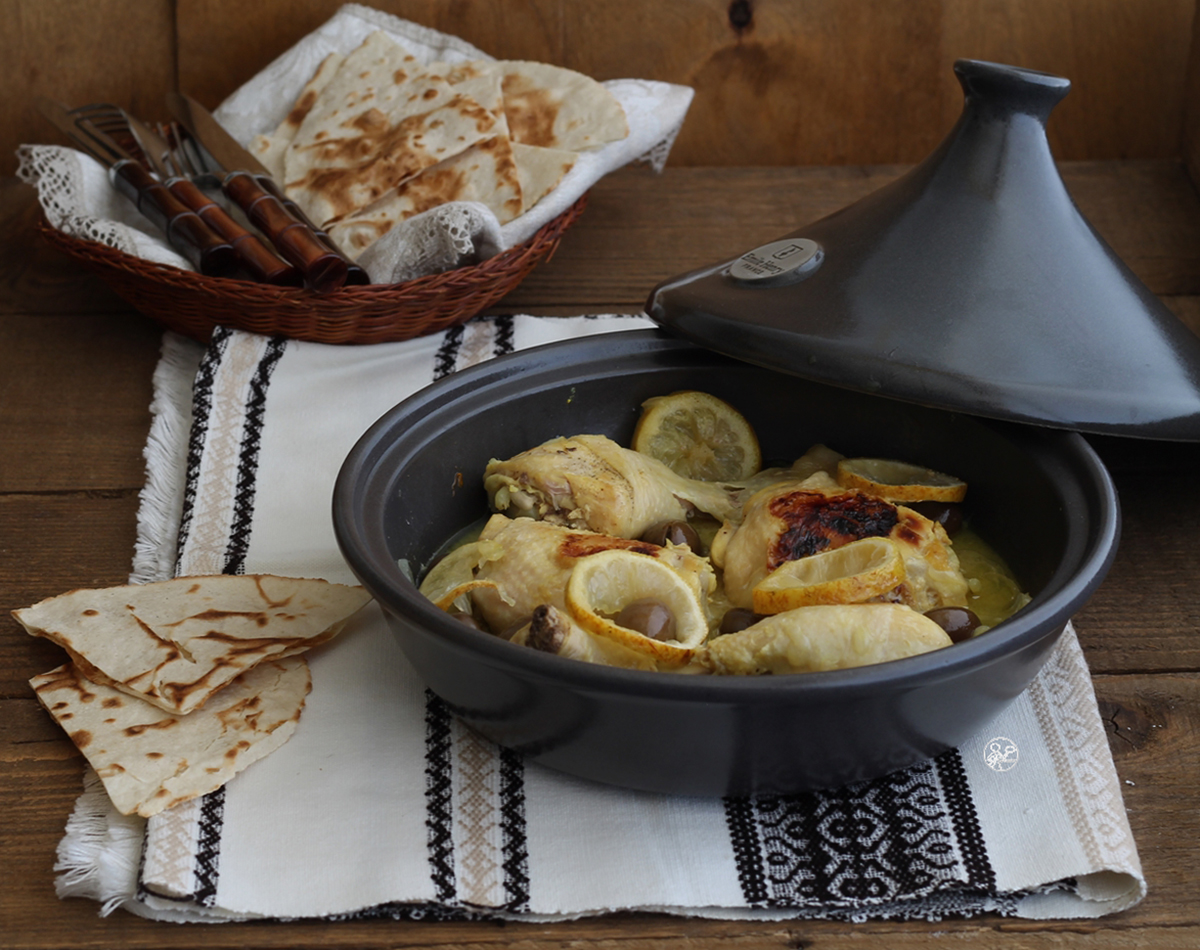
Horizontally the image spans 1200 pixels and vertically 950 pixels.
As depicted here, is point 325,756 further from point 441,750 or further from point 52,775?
point 52,775

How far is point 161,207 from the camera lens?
103 inches

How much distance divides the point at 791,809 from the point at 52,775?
987mm

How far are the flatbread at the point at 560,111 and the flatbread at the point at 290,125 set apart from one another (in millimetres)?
446

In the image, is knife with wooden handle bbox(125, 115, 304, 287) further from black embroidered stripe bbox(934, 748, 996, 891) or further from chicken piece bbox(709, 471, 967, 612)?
black embroidered stripe bbox(934, 748, 996, 891)

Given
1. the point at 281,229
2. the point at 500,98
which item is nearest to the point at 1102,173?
the point at 500,98

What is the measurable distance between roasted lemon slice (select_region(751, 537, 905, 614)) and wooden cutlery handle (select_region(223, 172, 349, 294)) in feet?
3.85

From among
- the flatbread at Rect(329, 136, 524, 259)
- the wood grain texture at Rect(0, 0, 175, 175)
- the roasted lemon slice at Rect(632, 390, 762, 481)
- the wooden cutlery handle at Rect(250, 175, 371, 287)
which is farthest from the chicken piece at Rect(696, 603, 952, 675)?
the wood grain texture at Rect(0, 0, 175, 175)

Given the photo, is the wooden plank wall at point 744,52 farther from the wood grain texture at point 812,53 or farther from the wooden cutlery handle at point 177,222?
the wooden cutlery handle at point 177,222

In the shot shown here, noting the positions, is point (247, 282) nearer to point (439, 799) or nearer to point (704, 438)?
point (704, 438)

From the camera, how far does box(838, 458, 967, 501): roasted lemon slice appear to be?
191 centimetres

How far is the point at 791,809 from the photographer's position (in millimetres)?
1583


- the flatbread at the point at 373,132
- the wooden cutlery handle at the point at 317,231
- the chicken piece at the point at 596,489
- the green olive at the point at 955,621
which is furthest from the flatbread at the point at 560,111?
→ the green olive at the point at 955,621

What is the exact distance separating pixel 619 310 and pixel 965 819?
156 cm

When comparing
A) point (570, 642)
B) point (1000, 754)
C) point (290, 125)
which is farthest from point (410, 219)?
point (1000, 754)
